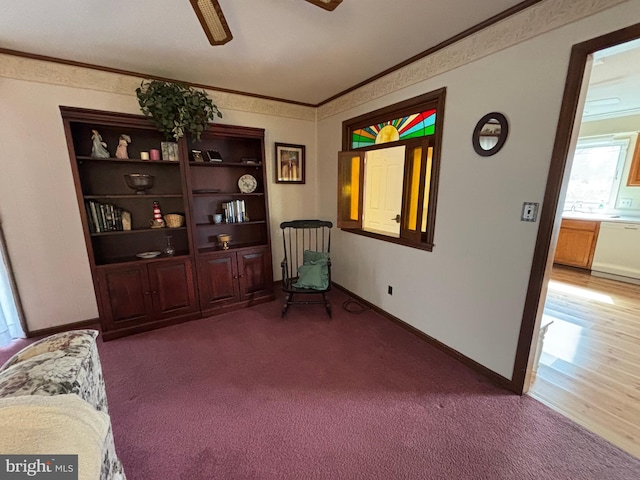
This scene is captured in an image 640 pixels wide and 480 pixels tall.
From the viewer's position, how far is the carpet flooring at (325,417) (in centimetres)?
140

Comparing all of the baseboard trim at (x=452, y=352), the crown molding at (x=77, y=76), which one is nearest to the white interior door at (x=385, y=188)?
the baseboard trim at (x=452, y=352)

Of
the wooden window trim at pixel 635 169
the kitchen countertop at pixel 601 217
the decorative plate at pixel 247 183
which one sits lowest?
the kitchen countertop at pixel 601 217

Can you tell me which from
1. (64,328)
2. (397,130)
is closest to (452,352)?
(397,130)

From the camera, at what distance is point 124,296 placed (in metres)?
2.53

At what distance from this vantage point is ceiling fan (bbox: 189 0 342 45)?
1287 mm

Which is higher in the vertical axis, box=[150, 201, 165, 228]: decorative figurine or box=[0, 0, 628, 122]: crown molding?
box=[0, 0, 628, 122]: crown molding

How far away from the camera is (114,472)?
1.02 metres

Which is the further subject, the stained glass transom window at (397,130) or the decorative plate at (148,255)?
the decorative plate at (148,255)

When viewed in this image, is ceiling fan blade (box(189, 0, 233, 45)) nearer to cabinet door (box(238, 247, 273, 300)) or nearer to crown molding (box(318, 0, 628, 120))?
crown molding (box(318, 0, 628, 120))

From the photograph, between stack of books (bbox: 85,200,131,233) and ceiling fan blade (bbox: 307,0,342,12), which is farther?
stack of books (bbox: 85,200,131,233)

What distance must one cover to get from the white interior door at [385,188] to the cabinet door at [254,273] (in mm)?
1363

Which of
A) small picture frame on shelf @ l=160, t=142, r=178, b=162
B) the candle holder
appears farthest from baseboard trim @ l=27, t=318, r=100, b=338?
small picture frame on shelf @ l=160, t=142, r=178, b=162

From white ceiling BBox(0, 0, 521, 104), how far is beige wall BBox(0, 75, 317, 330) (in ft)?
1.00

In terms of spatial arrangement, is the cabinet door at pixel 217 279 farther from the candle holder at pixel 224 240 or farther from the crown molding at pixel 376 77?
the crown molding at pixel 376 77
